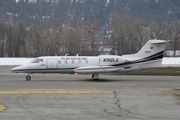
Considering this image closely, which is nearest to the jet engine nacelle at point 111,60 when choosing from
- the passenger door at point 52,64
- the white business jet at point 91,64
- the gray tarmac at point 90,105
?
the white business jet at point 91,64

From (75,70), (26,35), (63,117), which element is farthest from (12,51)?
(63,117)

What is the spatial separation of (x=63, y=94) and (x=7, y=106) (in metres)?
4.42

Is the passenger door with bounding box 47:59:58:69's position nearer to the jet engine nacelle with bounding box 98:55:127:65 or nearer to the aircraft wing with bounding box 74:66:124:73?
the aircraft wing with bounding box 74:66:124:73

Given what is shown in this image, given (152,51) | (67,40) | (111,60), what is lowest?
(111,60)

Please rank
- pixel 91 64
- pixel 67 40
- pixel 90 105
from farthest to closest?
pixel 67 40, pixel 91 64, pixel 90 105

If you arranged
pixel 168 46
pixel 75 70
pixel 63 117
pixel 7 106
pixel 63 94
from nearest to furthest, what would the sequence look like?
pixel 63 117 < pixel 7 106 < pixel 63 94 < pixel 75 70 < pixel 168 46

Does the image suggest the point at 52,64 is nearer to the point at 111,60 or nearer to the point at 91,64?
the point at 91,64

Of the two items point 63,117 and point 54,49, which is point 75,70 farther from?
point 54,49

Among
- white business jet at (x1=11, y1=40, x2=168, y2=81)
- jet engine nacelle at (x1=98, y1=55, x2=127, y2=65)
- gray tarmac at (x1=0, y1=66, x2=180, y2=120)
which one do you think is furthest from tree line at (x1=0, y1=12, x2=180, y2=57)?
gray tarmac at (x1=0, y1=66, x2=180, y2=120)

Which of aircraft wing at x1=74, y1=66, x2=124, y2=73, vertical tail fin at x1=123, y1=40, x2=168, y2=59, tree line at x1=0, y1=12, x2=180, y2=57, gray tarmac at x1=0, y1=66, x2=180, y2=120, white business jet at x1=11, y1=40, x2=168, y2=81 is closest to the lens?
gray tarmac at x1=0, y1=66, x2=180, y2=120

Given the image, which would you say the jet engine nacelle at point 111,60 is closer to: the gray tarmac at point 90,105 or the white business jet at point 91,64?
the white business jet at point 91,64

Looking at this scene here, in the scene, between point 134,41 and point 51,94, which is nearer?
point 51,94

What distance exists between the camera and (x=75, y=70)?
1096 inches

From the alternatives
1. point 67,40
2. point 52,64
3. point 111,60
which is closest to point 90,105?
point 111,60
